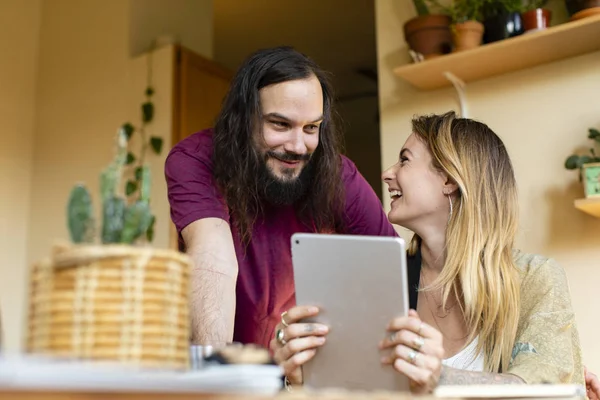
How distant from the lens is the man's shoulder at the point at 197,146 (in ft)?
6.30

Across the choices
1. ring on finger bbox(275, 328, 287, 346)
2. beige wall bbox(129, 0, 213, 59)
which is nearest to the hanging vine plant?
ring on finger bbox(275, 328, 287, 346)

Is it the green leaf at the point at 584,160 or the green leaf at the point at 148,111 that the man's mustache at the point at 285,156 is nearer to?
the green leaf at the point at 584,160

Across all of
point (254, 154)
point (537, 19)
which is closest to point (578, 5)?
point (537, 19)

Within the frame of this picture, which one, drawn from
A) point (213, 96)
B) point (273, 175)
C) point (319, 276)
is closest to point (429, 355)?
point (319, 276)

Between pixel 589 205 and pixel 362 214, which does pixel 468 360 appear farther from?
pixel 589 205

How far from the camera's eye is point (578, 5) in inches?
94.9

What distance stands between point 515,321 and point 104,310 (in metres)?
1.16

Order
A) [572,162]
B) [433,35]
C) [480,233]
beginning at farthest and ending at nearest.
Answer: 1. [433,35]
2. [572,162]
3. [480,233]

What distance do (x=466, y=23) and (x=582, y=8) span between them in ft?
1.21

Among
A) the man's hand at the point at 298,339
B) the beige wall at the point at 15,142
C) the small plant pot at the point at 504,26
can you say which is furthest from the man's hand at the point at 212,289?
the beige wall at the point at 15,142

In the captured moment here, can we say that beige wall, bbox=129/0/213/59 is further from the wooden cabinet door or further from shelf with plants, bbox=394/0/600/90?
shelf with plants, bbox=394/0/600/90

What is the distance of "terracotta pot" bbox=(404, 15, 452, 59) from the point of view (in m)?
2.66

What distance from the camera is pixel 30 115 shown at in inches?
158

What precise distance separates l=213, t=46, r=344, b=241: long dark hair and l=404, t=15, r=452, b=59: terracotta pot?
0.63 meters
